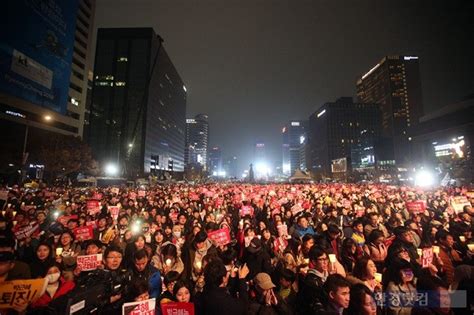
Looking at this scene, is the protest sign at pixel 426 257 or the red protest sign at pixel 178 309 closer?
the red protest sign at pixel 178 309

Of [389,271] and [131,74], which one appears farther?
[131,74]

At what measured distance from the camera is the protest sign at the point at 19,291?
319 centimetres

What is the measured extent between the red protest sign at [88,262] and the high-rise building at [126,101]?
277ft

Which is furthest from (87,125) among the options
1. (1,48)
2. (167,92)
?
(1,48)

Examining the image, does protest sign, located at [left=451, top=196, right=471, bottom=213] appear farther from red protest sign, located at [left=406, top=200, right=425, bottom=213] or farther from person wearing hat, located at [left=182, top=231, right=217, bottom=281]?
person wearing hat, located at [left=182, top=231, right=217, bottom=281]

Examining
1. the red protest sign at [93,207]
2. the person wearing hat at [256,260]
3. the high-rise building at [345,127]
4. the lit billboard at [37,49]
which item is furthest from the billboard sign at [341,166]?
the person wearing hat at [256,260]

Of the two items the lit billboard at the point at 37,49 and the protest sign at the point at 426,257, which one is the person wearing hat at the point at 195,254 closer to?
the protest sign at the point at 426,257

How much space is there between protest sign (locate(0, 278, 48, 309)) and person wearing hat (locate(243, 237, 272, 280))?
3.75 m

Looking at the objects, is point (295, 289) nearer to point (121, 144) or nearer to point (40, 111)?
point (40, 111)

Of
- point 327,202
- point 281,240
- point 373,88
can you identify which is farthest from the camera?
point 373,88

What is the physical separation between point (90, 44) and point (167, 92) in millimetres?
48692

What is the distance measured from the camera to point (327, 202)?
16.2 metres

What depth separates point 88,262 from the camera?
473 cm

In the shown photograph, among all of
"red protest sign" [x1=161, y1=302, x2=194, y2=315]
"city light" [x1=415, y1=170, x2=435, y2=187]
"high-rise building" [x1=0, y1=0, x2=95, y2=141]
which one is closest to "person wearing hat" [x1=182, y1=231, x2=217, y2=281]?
"red protest sign" [x1=161, y1=302, x2=194, y2=315]
